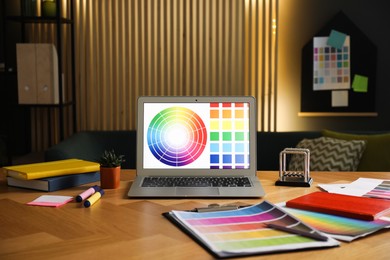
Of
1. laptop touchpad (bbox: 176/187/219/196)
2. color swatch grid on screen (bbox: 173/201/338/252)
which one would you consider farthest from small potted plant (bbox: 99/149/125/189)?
color swatch grid on screen (bbox: 173/201/338/252)

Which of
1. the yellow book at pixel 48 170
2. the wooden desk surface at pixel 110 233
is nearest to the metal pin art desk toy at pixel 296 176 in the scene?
the wooden desk surface at pixel 110 233

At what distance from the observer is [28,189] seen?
1783 mm

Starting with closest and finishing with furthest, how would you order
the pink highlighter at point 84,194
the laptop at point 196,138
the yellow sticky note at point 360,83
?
1. the pink highlighter at point 84,194
2. the laptop at point 196,138
3. the yellow sticky note at point 360,83

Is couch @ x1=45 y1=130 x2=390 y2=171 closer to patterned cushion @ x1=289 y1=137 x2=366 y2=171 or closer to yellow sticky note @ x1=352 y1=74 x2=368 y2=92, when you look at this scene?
patterned cushion @ x1=289 y1=137 x2=366 y2=171

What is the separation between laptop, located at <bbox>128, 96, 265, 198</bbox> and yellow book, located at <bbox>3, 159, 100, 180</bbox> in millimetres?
182

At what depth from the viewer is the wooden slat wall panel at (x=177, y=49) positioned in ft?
14.4

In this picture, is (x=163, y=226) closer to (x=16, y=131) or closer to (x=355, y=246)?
(x=355, y=246)

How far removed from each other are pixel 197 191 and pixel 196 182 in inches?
4.5

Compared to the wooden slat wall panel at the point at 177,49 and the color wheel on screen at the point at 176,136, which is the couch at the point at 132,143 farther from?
the color wheel on screen at the point at 176,136

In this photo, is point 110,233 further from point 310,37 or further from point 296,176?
point 310,37

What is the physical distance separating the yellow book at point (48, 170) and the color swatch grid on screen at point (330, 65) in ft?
9.36

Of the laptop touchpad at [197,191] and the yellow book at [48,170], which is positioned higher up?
the yellow book at [48,170]

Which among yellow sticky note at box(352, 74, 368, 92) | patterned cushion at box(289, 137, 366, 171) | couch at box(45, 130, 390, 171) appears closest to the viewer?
patterned cushion at box(289, 137, 366, 171)

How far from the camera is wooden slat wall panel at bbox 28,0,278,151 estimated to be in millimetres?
4379
